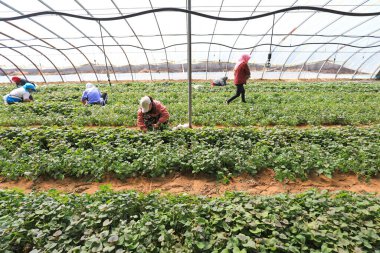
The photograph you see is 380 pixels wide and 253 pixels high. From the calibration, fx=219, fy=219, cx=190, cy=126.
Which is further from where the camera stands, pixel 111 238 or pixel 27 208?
pixel 27 208

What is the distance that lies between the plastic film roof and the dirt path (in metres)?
5.45

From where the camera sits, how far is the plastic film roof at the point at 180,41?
1027 centimetres

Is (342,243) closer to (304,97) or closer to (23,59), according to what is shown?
(304,97)

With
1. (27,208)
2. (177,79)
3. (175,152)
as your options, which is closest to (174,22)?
(177,79)

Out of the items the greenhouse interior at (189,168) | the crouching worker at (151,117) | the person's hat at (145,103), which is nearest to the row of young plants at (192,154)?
the greenhouse interior at (189,168)

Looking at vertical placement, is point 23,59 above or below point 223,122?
above

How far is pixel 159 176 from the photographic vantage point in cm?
401

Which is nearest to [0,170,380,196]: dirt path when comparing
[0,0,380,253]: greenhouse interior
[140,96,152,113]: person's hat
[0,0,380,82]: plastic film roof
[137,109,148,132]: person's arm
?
[0,0,380,253]: greenhouse interior

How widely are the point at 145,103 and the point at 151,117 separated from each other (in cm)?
59

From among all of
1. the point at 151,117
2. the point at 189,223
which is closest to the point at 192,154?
the point at 189,223

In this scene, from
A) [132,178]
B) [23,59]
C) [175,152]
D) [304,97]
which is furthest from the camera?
[23,59]

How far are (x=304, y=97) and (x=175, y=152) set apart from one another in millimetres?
7834

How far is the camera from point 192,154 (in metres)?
4.21

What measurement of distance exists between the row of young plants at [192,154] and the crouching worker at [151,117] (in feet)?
1.60
